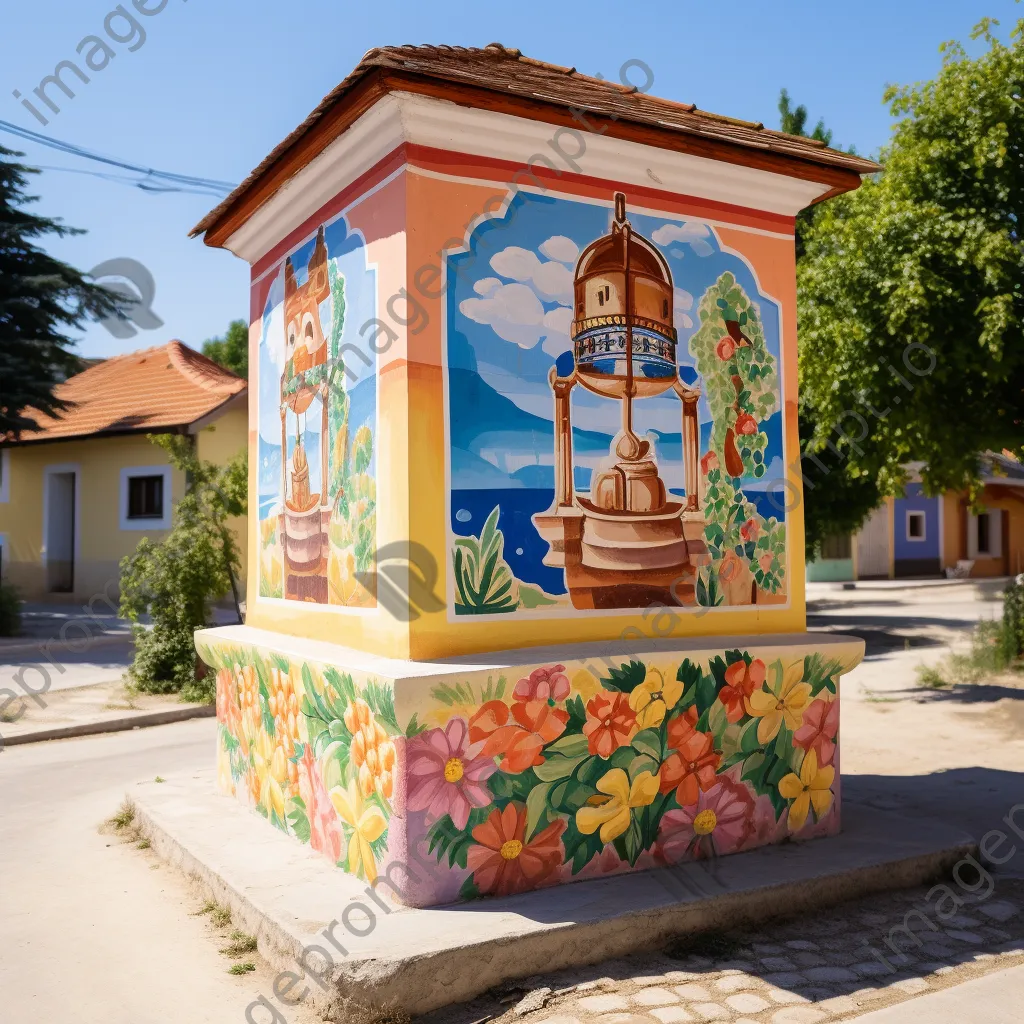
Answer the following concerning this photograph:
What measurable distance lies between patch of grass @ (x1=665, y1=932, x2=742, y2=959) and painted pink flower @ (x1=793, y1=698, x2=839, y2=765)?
1.30 m

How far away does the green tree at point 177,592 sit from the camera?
11.8 metres

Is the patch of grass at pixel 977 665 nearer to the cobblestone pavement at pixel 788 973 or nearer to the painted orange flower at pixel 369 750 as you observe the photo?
the cobblestone pavement at pixel 788 973

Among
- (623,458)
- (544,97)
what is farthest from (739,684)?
(544,97)

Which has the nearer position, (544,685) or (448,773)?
(448,773)

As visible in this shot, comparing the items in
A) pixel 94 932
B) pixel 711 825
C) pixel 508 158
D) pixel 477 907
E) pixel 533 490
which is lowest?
pixel 94 932

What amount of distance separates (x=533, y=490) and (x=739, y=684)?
145 centimetres

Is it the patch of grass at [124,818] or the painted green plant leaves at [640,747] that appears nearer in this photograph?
the painted green plant leaves at [640,747]

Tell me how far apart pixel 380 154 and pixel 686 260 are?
1.68m

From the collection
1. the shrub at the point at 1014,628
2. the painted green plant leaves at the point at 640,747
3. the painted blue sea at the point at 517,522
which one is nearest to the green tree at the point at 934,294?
the shrub at the point at 1014,628

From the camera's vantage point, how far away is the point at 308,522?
18.1ft

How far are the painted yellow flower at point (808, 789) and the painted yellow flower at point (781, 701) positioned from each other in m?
0.25

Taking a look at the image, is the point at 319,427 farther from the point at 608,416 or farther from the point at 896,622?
the point at 896,622

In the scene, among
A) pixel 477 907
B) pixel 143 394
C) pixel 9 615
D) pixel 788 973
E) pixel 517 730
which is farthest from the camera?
pixel 143 394

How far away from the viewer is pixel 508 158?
15.5 ft
